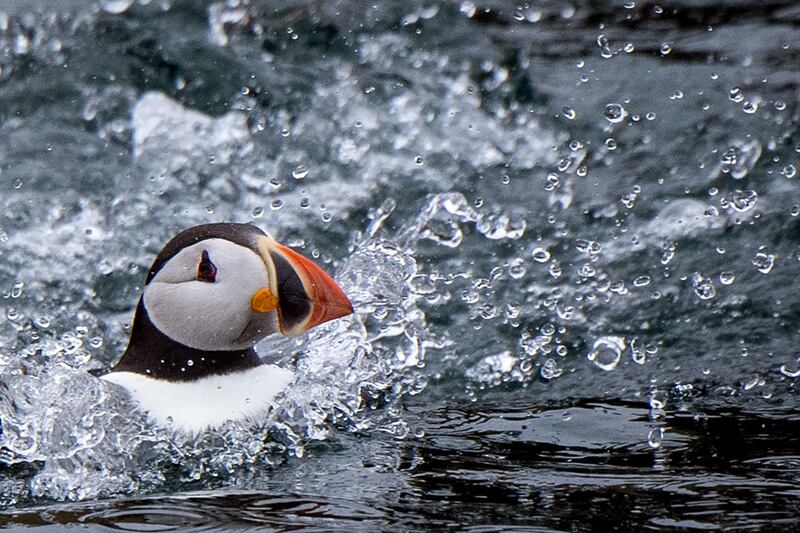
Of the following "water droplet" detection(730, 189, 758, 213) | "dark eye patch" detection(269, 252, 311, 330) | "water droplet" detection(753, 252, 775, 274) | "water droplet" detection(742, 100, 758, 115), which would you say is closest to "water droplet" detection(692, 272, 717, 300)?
"water droplet" detection(753, 252, 775, 274)

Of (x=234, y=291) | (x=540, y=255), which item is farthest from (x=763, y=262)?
(x=234, y=291)

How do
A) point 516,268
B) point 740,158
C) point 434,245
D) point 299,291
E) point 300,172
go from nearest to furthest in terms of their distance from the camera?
point 299,291
point 516,268
point 434,245
point 740,158
point 300,172

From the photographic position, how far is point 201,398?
405 cm

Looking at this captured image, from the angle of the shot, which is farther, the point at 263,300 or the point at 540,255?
the point at 540,255

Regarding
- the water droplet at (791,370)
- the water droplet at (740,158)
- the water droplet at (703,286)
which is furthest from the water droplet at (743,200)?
the water droplet at (791,370)

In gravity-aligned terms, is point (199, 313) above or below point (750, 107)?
below

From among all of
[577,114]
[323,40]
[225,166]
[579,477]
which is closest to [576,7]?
[577,114]

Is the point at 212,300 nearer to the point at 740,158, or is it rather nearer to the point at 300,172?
the point at 300,172

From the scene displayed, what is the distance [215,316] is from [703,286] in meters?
2.87

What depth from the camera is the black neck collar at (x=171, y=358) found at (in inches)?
161

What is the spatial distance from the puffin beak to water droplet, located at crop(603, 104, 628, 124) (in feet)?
12.5

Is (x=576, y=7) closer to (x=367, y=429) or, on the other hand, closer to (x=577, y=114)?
(x=577, y=114)

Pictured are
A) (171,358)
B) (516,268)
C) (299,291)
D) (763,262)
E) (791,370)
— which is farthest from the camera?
(516,268)

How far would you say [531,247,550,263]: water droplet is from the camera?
6.33 m
